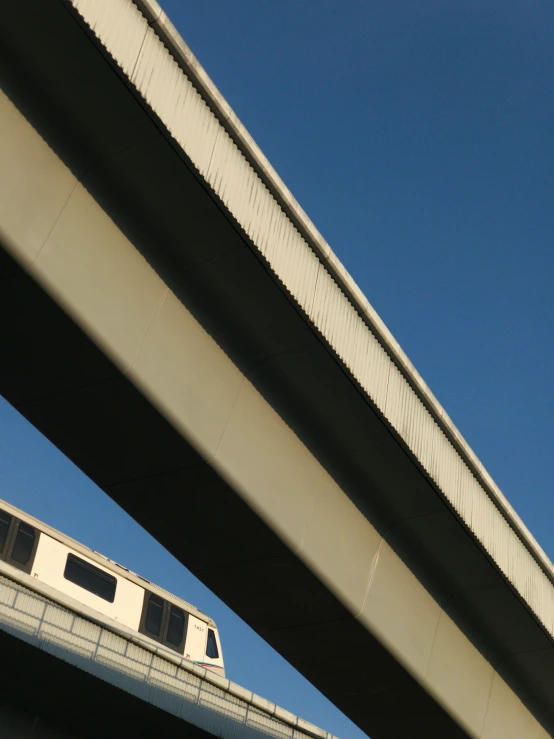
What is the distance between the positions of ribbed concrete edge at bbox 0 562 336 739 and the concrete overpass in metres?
9.36

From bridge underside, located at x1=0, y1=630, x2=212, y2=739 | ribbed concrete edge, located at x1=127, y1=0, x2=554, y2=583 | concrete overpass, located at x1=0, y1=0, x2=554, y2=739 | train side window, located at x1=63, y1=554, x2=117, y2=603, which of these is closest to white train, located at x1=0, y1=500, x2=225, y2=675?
train side window, located at x1=63, y1=554, x2=117, y2=603

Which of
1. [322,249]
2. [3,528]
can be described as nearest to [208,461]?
[322,249]

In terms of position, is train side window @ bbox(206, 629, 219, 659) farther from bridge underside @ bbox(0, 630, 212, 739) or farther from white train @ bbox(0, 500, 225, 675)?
bridge underside @ bbox(0, 630, 212, 739)

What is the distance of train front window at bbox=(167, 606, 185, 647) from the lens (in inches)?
1293

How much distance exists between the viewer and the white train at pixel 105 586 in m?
28.1

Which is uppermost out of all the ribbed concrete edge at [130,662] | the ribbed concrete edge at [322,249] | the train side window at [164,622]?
the train side window at [164,622]

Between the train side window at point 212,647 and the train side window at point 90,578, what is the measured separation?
18.8 ft

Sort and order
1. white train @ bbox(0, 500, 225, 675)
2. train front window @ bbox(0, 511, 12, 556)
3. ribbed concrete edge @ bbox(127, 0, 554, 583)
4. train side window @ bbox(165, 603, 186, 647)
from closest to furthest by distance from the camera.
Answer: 1. ribbed concrete edge @ bbox(127, 0, 554, 583)
2. train front window @ bbox(0, 511, 12, 556)
3. white train @ bbox(0, 500, 225, 675)
4. train side window @ bbox(165, 603, 186, 647)

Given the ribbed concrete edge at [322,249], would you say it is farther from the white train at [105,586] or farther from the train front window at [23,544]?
the train front window at [23,544]

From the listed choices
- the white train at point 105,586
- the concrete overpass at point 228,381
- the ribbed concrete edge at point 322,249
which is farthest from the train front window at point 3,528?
the ribbed concrete edge at point 322,249

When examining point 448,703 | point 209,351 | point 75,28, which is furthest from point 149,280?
point 448,703

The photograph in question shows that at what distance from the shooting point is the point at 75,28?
754 centimetres

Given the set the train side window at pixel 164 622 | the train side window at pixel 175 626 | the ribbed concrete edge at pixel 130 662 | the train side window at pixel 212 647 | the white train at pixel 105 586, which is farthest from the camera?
the train side window at pixel 212 647

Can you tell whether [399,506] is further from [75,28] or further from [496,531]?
[75,28]
